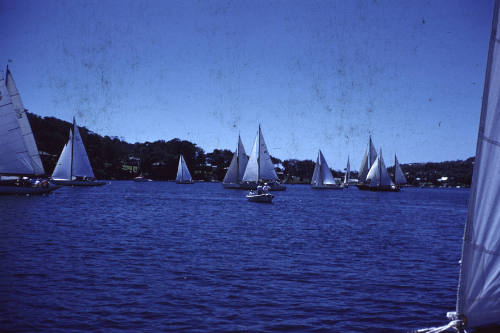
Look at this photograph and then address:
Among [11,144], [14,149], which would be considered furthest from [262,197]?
[11,144]

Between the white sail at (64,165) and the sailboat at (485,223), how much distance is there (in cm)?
10160

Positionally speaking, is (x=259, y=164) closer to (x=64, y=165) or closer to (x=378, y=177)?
(x=64, y=165)

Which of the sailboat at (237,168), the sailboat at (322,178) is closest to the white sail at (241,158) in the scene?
the sailboat at (237,168)

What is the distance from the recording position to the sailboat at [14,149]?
5441 centimetres

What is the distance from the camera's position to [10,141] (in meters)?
55.0

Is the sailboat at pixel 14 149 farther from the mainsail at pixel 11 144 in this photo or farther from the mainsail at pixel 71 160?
the mainsail at pixel 71 160

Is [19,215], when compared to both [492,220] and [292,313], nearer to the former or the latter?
[292,313]

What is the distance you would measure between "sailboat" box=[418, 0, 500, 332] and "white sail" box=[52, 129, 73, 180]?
101602 millimetres

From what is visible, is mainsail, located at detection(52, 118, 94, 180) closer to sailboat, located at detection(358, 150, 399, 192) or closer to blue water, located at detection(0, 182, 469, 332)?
blue water, located at detection(0, 182, 469, 332)

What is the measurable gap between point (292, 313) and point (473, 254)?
7.46 m

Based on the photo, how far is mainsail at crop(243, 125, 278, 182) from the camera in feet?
326

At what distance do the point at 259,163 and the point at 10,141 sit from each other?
5505cm

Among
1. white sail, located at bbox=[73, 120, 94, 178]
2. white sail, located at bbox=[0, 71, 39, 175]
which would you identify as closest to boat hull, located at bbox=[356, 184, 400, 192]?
white sail, located at bbox=[73, 120, 94, 178]

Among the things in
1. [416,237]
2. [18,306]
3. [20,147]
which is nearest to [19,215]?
[20,147]
